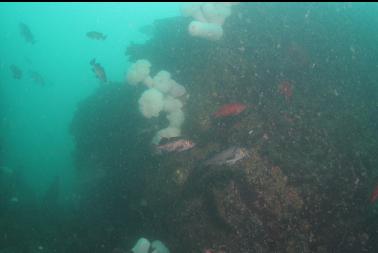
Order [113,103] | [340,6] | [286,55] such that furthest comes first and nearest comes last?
[340,6] < [113,103] < [286,55]

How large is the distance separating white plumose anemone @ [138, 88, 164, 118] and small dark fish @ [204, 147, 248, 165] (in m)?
3.80

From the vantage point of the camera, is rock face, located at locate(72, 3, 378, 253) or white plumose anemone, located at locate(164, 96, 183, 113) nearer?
rock face, located at locate(72, 3, 378, 253)

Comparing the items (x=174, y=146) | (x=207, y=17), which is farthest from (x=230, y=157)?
(x=207, y=17)

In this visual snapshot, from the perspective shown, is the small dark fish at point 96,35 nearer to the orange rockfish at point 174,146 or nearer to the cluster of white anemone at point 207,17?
the cluster of white anemone at point 207,17

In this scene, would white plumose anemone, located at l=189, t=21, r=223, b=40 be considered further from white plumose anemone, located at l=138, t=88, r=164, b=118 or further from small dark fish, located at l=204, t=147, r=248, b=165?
small dark fish, located at l=204, t=147, r=248, b=165

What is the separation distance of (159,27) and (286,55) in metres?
6.19

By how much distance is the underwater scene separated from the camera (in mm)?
6996

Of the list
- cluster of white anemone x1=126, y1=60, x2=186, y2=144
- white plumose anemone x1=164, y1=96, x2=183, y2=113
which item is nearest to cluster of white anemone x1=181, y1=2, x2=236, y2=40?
cluster of white anemone x1=126, y1=60, x2=186, y2=144

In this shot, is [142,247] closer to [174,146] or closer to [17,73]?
[174,146]

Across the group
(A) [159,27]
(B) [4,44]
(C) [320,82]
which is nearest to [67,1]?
(B) [4,44]

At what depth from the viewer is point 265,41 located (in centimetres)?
1204

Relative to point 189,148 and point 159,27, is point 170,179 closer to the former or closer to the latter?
point 189,148

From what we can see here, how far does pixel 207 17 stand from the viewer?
12977 mm

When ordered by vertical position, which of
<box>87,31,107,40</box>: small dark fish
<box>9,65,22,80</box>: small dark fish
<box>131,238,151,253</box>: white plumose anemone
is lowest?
<box>131,238,151,253</box>: white plumose anemone
